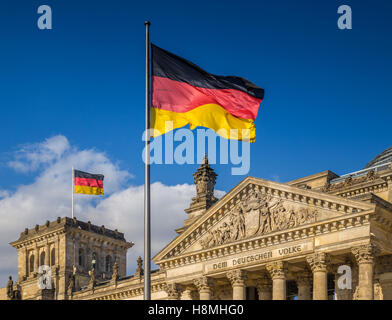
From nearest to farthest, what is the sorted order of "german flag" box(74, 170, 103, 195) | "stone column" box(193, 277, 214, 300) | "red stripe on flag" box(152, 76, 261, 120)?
1. "red stripe on flag" box(152, 76, 261, 120)
2. "stone column" box(193, 277, 214, 300)
3. "german flag" box(74, 170, 103, 195)

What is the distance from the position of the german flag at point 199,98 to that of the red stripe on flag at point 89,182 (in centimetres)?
5867

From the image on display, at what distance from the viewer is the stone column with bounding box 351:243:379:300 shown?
4378 centimetres

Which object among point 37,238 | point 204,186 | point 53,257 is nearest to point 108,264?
point 53,257

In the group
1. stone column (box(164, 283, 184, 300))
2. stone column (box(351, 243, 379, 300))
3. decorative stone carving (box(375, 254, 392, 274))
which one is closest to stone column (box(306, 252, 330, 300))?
stone column (box(351, 243, 379, 300))

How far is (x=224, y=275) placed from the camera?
176 ft

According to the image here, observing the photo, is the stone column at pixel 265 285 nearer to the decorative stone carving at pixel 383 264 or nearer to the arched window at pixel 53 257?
the decorative stone carving at pixel 383 264

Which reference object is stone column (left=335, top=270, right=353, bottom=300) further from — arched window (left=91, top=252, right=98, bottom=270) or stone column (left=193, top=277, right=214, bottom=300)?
arched window (left=91, top=252, right=98, bottom=270)

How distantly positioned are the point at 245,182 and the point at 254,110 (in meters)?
22.8

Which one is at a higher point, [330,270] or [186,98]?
[186,98]

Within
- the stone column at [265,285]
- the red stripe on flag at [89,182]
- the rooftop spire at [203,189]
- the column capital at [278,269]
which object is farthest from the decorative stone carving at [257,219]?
the red stripe on flag at [89,182]

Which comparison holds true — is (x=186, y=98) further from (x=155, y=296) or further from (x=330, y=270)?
(x=155, y=296)

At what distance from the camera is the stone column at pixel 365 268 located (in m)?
43.8

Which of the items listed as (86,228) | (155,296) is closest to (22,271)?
(86,228)
